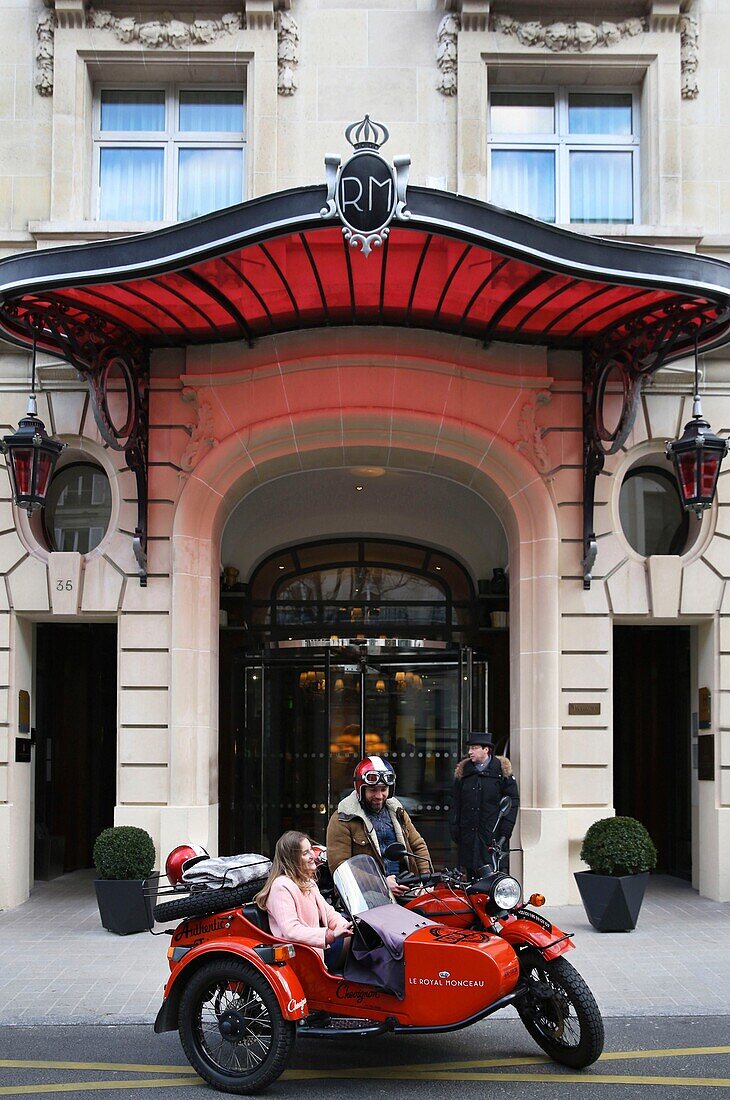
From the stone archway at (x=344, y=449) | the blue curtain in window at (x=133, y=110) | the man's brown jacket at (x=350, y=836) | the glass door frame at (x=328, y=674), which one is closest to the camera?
the man's brown jacket at (x=350, y=836)

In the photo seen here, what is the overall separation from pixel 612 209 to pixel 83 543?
6.99 metres

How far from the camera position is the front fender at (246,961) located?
624 centimetres

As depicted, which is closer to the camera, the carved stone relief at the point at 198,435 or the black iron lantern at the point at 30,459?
the black iron lantern at the point at 30,459

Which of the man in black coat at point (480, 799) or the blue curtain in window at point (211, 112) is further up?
the blue curtain in window at point (211, 112)

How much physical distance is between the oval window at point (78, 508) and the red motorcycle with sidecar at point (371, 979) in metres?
7.31

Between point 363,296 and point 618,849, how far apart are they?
577 centimetres

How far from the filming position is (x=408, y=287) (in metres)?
11.7

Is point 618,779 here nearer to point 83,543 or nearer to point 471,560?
point 471,560

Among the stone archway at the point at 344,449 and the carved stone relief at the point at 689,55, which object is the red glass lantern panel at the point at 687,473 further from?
the carved stone relief at the point at 689,55

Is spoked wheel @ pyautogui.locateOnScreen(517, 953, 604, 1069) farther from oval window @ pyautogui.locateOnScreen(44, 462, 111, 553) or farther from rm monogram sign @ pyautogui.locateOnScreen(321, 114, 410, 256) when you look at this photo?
oval window @ pyautogui.locateOnScreen(44, 462, 111, 553)

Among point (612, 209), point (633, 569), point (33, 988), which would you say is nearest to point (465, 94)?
point (612, 209)

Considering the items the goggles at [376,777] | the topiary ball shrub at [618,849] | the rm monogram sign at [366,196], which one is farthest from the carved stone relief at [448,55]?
the goggles at [376,777]

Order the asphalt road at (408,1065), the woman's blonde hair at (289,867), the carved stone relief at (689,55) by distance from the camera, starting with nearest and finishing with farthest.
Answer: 1. the asphalt road at (408,1065)
2. the woman's blonde hair at (289,867)
3. the carved stone relief at (689,55)

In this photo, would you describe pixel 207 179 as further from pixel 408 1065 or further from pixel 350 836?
pixel 408 1065
